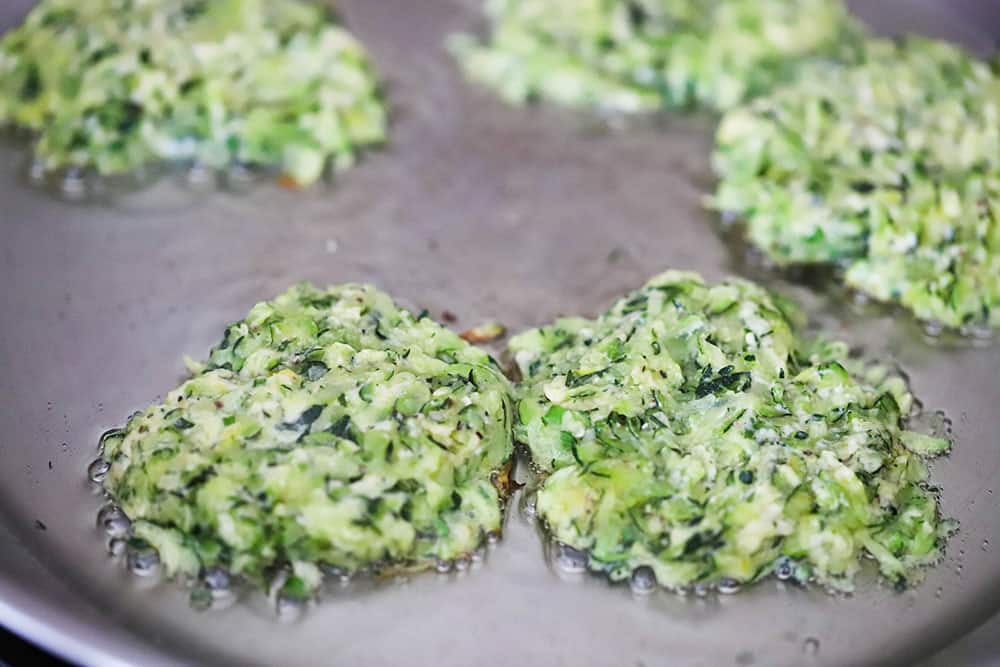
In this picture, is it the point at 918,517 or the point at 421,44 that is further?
the point at 421,44

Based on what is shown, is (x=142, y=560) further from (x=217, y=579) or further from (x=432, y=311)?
(x=432, y=311)

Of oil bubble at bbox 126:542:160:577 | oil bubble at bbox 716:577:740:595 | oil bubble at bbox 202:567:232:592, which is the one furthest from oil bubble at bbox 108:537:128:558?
oil bubble at bbox 716:577:740:595

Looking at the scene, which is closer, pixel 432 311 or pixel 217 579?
pixel 217 579

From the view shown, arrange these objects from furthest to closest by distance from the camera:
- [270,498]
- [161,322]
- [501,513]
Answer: [161,322]
[501,513]
[270,498]

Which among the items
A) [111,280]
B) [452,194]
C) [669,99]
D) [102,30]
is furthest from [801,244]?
[102,30]

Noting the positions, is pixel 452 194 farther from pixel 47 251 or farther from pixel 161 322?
pixel 47 251

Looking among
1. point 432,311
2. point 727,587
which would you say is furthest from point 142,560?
point 727,587

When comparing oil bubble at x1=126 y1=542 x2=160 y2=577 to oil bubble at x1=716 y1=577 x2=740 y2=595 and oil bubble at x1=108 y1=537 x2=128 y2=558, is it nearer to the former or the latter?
oil bubble at x1=108 y1=537 x2=128 y2=558

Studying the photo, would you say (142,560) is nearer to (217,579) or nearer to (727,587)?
(217,579)
